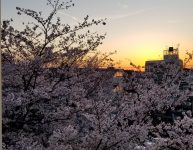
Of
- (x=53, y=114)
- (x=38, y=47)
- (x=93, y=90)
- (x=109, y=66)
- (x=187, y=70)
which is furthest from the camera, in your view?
(x=187, y=70)

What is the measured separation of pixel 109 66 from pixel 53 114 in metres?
6.94

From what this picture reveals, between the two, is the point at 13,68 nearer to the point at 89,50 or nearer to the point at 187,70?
the point at 89,50

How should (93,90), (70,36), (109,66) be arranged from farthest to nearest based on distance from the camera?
1. (109,66)
2. (93,90)
3. (70,36)

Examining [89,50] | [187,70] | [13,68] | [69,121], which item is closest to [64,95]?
[69,121]

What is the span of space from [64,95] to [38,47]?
129 cm

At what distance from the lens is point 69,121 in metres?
5.83

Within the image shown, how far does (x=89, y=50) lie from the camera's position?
8523mm

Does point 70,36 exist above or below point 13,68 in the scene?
above

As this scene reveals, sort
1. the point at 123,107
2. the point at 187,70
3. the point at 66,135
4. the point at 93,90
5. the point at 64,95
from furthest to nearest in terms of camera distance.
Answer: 1. the point at 187,70
2. the point at 93,90
3. the point at 64,95
4. the point at 123,107
5. the point at 66,135

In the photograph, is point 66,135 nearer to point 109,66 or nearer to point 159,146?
point 159,146

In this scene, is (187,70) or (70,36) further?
(187,70)

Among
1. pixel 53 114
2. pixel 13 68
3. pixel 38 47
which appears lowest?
pixel 53 114

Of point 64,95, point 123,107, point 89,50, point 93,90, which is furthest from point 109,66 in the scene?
point 123,107

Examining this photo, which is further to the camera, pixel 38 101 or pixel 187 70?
pixel 187 70
